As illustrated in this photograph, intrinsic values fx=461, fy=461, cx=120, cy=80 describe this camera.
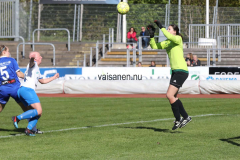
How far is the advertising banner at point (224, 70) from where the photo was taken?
21.3 metres

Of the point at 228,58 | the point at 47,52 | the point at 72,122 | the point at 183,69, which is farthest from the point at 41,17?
the point at 183,69

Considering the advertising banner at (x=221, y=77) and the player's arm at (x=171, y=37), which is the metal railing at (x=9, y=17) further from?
the player's arm at (x=171, y=37)

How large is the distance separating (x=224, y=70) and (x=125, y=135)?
13702 mm

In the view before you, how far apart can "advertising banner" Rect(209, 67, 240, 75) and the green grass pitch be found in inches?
295

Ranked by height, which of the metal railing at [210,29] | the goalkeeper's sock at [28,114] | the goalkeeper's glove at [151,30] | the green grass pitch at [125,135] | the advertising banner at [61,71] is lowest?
the green grass pitch at [125,135]

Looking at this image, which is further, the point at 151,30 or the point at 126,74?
the point at 126,74

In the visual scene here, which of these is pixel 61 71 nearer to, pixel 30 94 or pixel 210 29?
pixel 210 29

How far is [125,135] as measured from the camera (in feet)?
28.7

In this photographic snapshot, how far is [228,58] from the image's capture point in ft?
83.8

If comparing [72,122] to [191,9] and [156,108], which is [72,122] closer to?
[156,108]

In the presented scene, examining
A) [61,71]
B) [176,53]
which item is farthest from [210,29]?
[176,53]

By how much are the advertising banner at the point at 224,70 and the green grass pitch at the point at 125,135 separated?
7.49m

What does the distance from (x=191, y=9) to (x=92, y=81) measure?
469 inches

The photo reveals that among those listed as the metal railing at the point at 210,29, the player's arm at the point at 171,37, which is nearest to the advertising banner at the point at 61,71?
the metal railing at the point at 210,29
